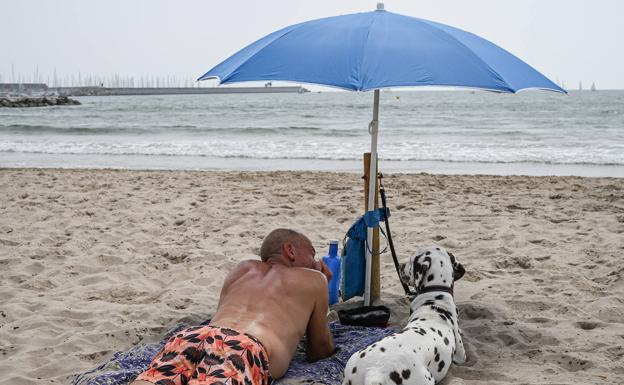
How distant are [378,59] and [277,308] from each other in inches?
58.4

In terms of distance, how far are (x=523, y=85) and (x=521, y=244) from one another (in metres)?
3.00

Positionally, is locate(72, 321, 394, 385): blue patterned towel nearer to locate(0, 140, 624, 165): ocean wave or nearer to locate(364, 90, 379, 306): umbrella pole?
locate(364, 90, 379, 306): umbrella pole

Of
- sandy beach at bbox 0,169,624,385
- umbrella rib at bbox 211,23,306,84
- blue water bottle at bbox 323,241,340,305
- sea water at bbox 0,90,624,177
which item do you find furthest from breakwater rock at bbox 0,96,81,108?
umbrella rib at bbox 211,23,306,84

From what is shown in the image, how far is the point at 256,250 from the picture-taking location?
6.07 m

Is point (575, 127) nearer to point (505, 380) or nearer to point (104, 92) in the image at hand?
point (505, 380)

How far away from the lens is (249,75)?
359 centimetres

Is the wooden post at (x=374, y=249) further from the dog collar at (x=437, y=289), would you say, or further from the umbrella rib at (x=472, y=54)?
the umbrella rib at (x=472, y=54)

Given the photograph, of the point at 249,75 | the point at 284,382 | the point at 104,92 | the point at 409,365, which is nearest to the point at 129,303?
the point at 284,382

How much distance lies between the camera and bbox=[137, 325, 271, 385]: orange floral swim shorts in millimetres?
2594

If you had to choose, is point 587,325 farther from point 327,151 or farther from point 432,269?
point 327,151

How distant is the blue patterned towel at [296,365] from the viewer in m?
3.35

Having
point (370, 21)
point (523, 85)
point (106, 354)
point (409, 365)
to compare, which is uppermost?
point (370, 21)

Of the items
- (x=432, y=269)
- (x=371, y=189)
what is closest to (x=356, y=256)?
(x=371, y=189)

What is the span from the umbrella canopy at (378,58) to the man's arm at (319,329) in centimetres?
116
